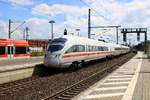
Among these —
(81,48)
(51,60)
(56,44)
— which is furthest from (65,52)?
(81,48)

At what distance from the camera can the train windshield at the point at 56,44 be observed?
1029 inches

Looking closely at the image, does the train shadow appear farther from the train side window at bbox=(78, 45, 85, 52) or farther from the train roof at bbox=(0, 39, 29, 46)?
the train roof at bbox=(0, 39, 29, 46)

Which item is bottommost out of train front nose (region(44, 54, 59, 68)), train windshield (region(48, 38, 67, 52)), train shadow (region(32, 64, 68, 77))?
train shadow (region(32, 64, 68, 77))

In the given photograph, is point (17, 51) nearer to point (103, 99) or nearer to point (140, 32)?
point (103, 99)

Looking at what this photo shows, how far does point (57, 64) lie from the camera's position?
2569 cm

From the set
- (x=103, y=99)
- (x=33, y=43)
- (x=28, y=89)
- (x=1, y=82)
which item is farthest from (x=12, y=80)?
(x=33, y=43)

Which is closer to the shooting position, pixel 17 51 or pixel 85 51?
pixel 85 51

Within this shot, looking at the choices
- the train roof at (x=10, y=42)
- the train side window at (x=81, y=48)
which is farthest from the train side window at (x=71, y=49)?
the train roof at (x=10, y=42)

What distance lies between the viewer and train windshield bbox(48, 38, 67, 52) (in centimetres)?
2612

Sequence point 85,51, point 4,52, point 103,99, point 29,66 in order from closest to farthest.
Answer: point 103,99 → point 29,66 → point 85,51 → point 4,52

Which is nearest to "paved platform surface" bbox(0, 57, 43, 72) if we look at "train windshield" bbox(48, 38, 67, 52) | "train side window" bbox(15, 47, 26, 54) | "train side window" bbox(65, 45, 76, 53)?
"train windshield" bbox(48, 38, 67, 52)

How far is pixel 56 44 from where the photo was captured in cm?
2644

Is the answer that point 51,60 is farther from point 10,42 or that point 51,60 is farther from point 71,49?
point 10,42

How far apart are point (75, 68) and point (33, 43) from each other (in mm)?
76445
